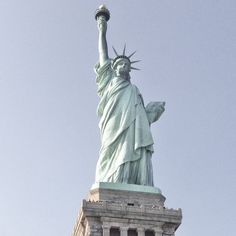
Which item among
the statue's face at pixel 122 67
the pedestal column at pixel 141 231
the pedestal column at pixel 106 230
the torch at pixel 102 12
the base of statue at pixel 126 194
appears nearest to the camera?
the pedestal column at pixel 106 230

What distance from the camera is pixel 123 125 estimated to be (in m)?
43.3

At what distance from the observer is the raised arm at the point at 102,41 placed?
48.2 m

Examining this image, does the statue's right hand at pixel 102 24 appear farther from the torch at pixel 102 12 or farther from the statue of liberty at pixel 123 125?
the statue of liberty at pixel 123 125

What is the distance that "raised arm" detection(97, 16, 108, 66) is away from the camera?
48188 millimetres

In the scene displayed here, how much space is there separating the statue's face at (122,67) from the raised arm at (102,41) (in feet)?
6.85

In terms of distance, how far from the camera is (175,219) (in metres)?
38.2

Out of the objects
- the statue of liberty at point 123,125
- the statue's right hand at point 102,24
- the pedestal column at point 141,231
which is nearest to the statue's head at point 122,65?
the statue of liberty at point 123,125

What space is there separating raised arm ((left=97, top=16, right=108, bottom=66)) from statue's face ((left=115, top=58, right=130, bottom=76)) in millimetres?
2088

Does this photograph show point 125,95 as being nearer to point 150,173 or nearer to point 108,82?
point 108,82

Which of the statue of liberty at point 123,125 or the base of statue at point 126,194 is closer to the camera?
the base of statue at point 126,194

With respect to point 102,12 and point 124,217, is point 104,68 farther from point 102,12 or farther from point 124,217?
point 124,217

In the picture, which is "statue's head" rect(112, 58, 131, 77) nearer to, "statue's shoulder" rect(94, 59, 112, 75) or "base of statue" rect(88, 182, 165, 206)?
"statue's shoulder" rect(94, 59, 112, 75)

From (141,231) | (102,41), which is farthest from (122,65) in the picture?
(141,231)

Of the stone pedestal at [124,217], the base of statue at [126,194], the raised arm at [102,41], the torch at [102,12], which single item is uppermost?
the torch at [102,12]
